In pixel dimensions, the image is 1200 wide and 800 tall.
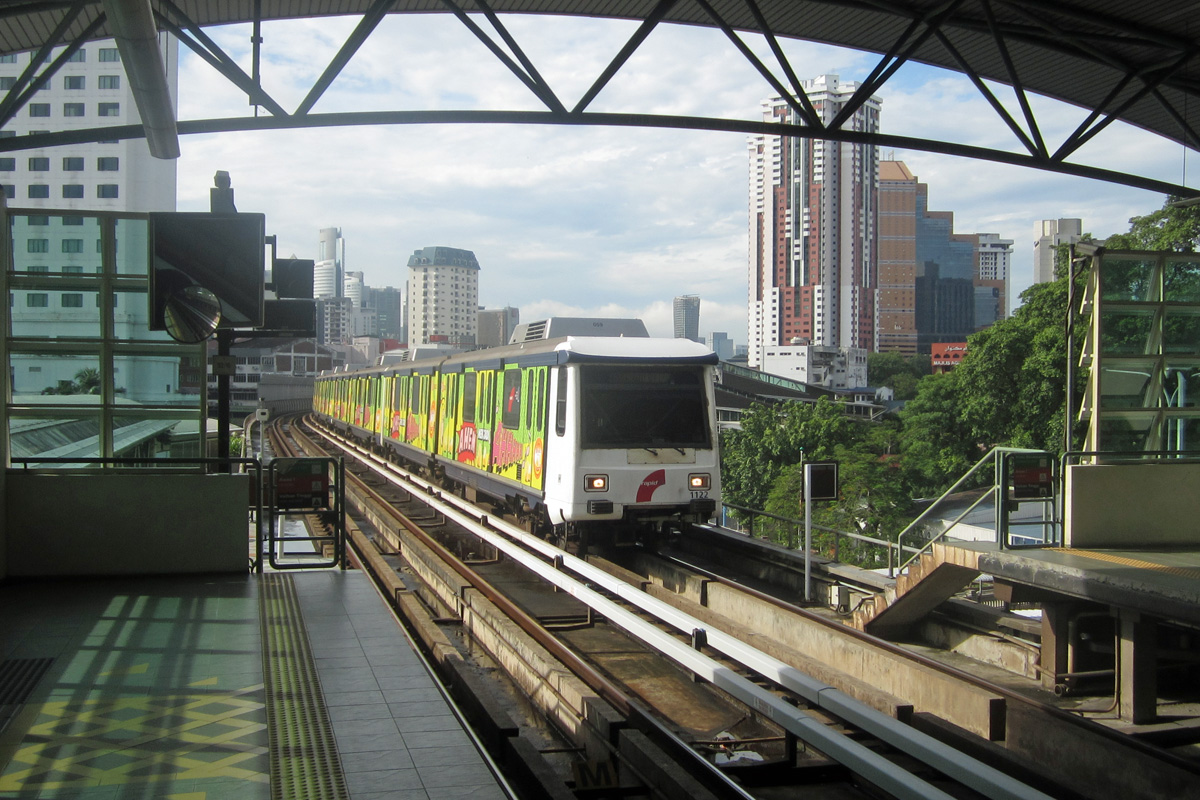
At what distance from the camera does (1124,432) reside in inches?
341

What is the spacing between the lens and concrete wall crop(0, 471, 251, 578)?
28.6 ft

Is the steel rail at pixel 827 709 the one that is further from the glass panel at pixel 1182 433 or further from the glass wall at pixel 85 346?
the glass wall at pixel 85 346

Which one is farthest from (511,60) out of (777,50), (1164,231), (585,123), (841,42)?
(1164,231)

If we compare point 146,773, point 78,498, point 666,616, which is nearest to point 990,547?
point 666,616

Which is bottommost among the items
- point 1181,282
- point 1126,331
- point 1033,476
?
point 1033,476

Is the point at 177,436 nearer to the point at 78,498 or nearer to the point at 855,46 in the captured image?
the point at 78,498

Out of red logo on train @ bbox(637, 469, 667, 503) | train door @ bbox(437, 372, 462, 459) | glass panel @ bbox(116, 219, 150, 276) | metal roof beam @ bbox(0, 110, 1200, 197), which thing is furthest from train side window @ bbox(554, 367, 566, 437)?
train door @ bbox(437, 372, 462, 459)

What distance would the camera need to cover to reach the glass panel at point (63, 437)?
895cm

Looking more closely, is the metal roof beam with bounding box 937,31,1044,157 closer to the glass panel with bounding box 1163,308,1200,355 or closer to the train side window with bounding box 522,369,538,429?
the glass panel with bounding box 1163,308,1200,355

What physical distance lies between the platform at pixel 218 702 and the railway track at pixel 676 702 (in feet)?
4.18

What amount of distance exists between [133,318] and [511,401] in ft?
20.2

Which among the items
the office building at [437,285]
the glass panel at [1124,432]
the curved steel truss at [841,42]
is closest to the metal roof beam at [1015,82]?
the curved steel truss at [841,42]

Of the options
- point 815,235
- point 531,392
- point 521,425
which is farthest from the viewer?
point 815,235

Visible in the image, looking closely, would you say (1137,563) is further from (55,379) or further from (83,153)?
(83,153)
